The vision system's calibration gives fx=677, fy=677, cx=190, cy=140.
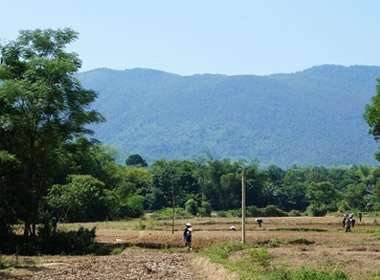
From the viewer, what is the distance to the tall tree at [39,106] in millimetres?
36875

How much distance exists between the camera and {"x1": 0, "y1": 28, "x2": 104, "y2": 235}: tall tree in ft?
121

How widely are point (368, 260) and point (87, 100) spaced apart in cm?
1960

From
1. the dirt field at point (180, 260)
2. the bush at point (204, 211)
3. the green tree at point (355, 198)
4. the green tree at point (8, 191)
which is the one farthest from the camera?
the green tree at point (355, 198)

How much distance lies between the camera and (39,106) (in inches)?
1468

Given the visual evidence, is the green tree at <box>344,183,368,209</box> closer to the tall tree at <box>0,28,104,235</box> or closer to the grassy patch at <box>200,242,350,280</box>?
the tall tree at <box>0,28,104,235</box>

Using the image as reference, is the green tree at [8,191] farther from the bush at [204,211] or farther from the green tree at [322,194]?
the green tree at [322,194]

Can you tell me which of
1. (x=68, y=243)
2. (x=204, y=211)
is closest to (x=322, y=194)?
(x=204, y=211)

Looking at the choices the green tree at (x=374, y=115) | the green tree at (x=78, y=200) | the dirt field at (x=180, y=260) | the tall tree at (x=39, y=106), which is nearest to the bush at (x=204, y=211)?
the green tree at (x=78, y=200)

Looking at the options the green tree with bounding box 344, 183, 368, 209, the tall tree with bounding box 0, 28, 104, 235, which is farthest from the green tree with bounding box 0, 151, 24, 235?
the green tree with bounding box 344, 183, 368, 209

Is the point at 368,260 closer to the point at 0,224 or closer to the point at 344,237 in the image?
the point at 344,237

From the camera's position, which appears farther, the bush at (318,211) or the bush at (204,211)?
the bush at (204,211)

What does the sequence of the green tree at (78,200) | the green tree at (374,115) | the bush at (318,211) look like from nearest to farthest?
the green tree at (374,115) → the green tree at (78,200) → the bush at (318,211)

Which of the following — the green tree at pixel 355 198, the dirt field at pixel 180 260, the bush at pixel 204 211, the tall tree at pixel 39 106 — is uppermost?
the tall tree at pixel 39 106

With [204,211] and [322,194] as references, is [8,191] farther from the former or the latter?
[322,194]
